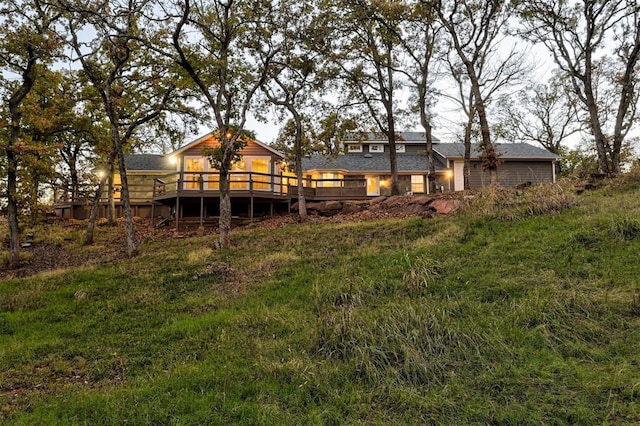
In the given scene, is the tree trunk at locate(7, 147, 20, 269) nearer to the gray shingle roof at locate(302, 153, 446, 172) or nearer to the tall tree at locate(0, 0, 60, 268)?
the tall tree at locate(0, 0, 60, 268)

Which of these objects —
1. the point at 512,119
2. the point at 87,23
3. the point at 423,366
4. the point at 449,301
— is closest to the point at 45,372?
the point at 423,366

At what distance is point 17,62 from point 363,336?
15.6m

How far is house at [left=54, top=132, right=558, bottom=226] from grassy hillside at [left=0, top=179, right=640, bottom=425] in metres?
10.4

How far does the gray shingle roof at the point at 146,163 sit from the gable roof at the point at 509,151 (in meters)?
21.2

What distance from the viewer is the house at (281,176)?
799 inches

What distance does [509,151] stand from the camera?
1144 inches

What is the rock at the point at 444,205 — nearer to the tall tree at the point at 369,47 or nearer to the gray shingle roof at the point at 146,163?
the tall tree at the point at 369,47

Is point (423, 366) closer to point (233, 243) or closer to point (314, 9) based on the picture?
point (233, 243)

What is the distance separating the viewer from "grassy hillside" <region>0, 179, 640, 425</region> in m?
4.15

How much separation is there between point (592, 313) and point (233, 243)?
36.7ft

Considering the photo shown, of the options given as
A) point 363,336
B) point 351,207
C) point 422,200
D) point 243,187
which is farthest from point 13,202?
point 422,200

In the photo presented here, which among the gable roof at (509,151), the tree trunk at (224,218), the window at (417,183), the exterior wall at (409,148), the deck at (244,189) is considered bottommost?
the tree trunk at (224,218)

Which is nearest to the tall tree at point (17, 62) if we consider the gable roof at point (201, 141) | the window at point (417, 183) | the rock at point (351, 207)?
the gable roof at point (201, 141)

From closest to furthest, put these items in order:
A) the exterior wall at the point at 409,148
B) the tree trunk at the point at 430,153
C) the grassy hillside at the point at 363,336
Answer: the grassy hillside at the point at 363,336, the tree trunk at the point at 430,153, the exterior wall at the point at 409,148
